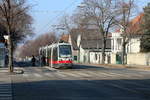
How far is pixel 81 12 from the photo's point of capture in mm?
72125

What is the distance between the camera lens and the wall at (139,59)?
6860cm

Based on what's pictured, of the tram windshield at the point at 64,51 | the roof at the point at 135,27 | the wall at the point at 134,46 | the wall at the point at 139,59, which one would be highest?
the roof at the point at 135,27

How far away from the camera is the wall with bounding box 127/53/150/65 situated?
68.6m

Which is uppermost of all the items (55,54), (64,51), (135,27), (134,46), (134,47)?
(135,27)

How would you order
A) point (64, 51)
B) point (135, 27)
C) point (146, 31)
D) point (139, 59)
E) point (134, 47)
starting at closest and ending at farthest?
point (64, 51) < point (146, 31) < point (139, 59) < point (135, 27) < point (134, 47)

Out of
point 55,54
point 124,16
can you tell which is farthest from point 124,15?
point 55,54

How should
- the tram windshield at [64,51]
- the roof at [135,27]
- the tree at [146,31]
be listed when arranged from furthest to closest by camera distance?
the roof at [135,27], the tree at [146,31], the tram windshield at [64,51]

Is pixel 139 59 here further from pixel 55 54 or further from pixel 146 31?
pixel 55 54

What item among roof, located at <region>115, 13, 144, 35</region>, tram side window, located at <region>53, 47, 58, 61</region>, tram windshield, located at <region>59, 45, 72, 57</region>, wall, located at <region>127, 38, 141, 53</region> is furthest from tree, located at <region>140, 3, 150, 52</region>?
tram windshield, located at <region>59, 45, 72, 57</region>

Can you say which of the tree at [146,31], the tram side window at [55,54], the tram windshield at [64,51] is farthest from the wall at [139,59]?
the tram windshield at [64,51]

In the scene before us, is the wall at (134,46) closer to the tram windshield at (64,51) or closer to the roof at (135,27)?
the roof at (135,27)

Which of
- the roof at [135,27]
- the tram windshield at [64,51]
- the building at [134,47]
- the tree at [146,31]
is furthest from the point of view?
the roof at [135,27]

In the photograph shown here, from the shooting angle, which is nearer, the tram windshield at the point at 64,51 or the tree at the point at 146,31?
the tram windshield at the point at 64,51

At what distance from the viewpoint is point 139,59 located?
236ft
